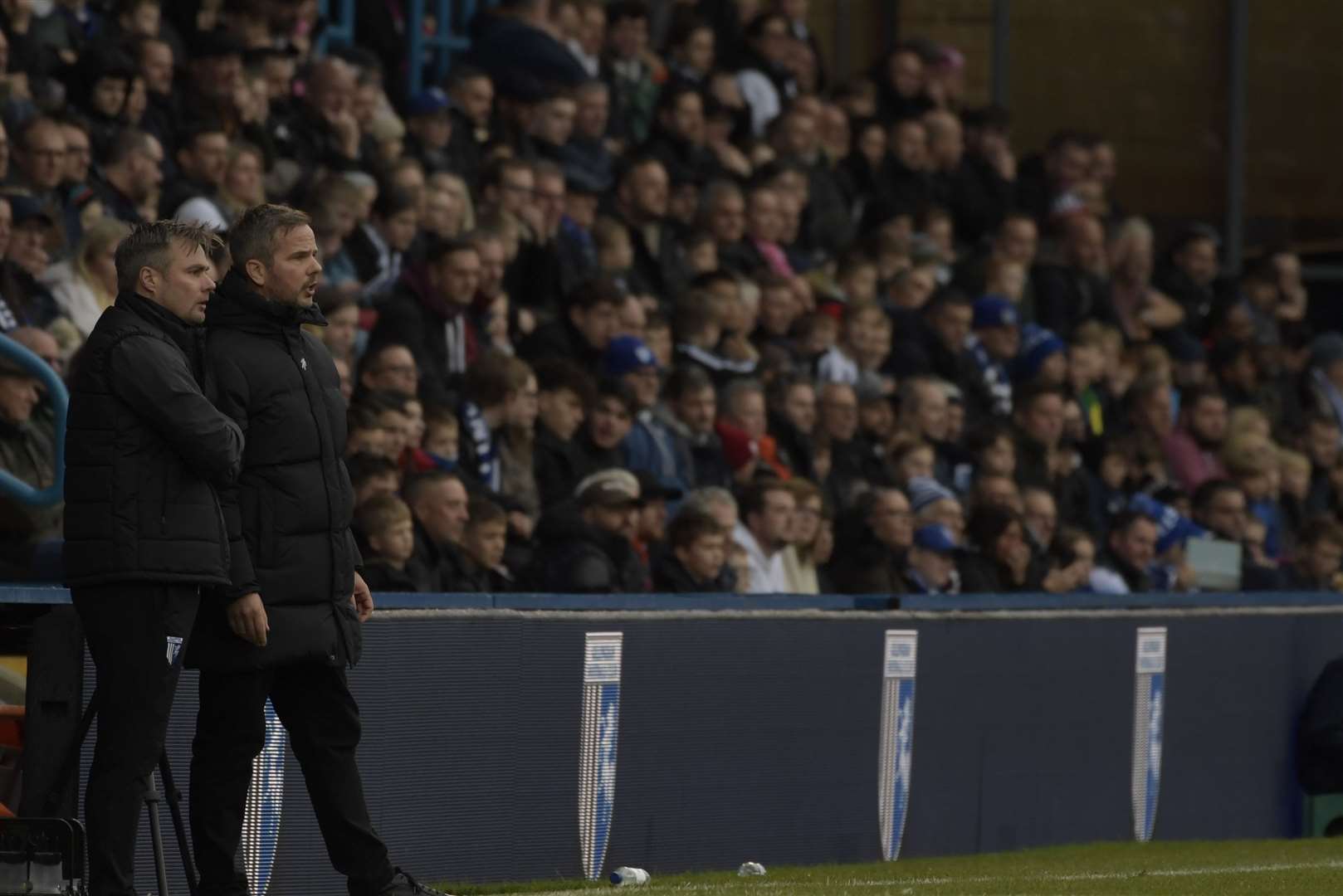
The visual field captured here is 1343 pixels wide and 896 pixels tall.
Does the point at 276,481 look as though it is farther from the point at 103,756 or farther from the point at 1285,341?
the point at 1285,341

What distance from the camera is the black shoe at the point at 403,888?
7.54 metres

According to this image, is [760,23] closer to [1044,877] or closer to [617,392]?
[617,392]

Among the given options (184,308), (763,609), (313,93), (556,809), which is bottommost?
(556,809)

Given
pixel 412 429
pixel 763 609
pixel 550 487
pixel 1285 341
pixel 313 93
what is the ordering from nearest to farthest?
pixel 763 609
pixel 412 429
pixel 550 487
pixel 313 93
pixel 1285 341

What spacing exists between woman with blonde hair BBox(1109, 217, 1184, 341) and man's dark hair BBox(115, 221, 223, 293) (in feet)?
39.4

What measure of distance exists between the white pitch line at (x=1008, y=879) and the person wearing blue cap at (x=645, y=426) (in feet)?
11.8

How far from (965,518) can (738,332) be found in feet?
4.95

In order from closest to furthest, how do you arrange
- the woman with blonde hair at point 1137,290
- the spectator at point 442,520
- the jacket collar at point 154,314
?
the jacket collar at point 154,314, the spectator at point 442,520, the woman with blonde hair at point 1137,290

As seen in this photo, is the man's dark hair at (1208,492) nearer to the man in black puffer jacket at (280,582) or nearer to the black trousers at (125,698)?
the man in black puffer jacket at (280,582)

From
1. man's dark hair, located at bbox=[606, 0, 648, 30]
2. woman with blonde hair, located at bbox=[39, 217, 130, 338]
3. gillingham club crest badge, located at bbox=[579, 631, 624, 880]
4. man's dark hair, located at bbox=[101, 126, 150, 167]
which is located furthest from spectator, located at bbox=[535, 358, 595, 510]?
man's dark hair, located at bbox=[606, 0, 648, 30]

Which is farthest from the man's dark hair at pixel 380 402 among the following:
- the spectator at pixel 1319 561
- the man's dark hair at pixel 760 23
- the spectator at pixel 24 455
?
the man's dark hair at pixel 760 23

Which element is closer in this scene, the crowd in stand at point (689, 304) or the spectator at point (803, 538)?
the crowd in stand at point (689, 304)

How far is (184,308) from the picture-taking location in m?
7.20

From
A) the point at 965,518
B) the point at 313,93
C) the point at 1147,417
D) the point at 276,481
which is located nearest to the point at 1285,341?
the point at 1147,417
